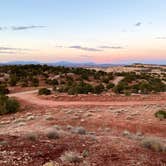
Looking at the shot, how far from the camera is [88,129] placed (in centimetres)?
1878

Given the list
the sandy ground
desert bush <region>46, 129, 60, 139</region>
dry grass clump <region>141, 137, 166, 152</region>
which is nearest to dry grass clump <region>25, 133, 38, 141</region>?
the sandy ground

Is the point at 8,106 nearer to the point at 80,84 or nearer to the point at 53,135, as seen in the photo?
the point at 53,135

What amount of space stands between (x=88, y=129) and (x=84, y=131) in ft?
14.5

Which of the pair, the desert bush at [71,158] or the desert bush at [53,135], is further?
the desert bush at [53,135]

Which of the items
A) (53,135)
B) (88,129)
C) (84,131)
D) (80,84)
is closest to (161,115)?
(88,129)

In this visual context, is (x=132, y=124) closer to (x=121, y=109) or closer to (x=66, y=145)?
(x=121, y=109)

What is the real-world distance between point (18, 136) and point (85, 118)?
948 cm

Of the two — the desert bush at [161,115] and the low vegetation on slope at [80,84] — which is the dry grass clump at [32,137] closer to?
the desert bush at [161,115]

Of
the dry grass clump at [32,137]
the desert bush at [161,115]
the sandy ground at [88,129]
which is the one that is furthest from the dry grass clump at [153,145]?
the desert bush at [161,115]

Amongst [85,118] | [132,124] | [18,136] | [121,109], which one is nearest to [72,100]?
[121,109]

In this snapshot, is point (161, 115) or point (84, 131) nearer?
point (84, 131)

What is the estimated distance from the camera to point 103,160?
9.90m

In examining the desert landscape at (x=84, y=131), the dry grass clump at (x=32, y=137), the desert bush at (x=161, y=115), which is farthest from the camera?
the desert bush at (x=161, y=115)

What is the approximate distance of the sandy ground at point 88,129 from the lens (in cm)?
1010
